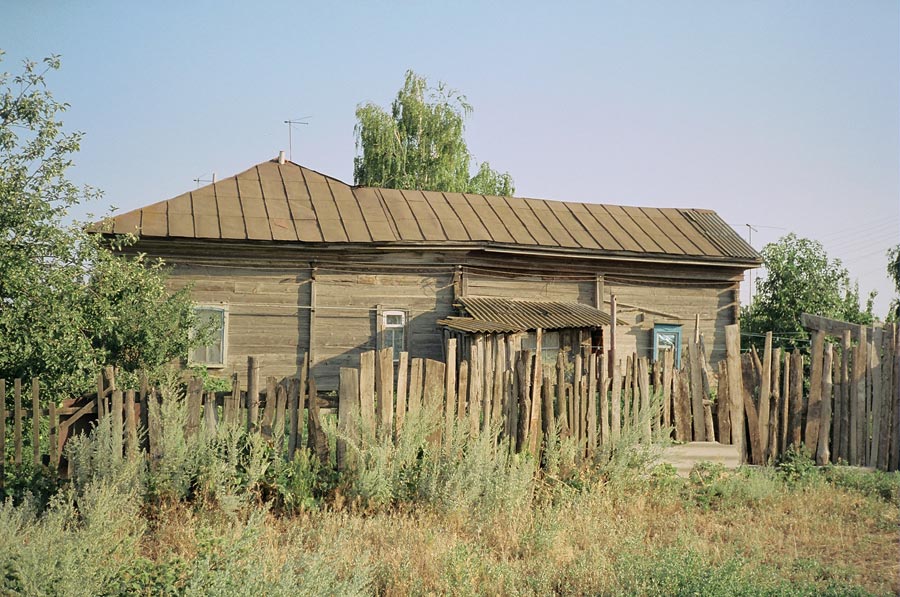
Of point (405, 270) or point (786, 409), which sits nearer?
point (786, 409)

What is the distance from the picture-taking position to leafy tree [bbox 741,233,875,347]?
2105 centimetres

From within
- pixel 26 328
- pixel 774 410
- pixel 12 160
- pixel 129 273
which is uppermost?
pixel 12 160

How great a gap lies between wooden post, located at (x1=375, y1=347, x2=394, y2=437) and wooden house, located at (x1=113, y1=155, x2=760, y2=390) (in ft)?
24.1

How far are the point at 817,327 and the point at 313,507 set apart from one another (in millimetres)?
7395

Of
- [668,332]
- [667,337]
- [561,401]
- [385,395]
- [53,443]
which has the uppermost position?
[668,332]

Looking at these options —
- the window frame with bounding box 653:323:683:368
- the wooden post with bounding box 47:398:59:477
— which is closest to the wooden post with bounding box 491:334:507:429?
the wooden post with bounding box 47:398:59:477

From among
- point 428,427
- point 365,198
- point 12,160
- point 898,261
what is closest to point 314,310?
point 365,198

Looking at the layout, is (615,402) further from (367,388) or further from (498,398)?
(367,388)

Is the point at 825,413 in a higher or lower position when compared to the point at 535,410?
lower

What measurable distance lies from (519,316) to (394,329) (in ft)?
8.67

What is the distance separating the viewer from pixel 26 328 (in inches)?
416

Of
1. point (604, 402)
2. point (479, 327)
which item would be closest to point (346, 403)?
point (604, 402)

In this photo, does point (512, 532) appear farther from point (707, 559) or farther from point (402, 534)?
point (707, 559)

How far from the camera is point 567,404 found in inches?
320
